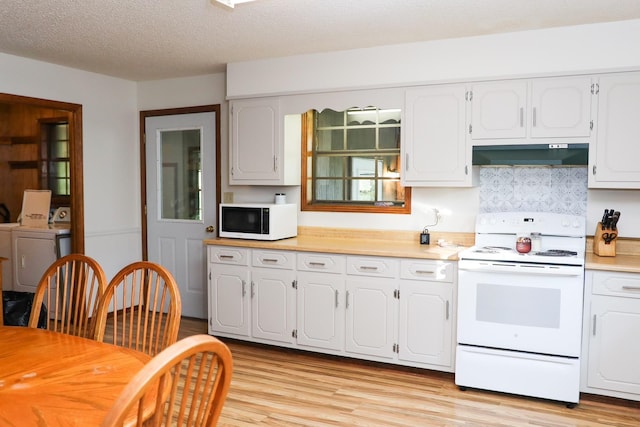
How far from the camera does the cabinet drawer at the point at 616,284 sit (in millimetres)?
3150

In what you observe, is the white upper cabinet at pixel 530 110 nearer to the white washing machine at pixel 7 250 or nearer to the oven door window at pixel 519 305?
the oven door window at pixel 519 305

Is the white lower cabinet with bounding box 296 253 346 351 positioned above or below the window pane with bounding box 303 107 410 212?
below

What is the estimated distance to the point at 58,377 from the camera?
1.66 m

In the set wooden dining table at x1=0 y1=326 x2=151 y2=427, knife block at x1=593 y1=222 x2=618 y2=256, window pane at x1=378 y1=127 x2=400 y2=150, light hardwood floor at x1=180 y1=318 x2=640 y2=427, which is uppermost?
window pane at x1=378 y1=127 x2=400 y2=150

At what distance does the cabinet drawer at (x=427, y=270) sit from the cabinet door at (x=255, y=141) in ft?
4.40

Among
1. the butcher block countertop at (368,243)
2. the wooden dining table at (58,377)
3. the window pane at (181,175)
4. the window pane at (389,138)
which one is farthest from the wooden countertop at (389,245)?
the wooden dining table at (58,377)

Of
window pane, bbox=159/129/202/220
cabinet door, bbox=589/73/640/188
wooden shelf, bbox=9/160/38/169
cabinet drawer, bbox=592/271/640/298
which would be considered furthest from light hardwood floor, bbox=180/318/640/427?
wooden shelf, bbox=9/160/38/169

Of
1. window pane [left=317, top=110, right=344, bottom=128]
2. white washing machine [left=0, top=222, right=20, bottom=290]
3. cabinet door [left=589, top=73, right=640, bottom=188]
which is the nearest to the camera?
cabinet door [left=589, top=73, right=640, bottom=188]

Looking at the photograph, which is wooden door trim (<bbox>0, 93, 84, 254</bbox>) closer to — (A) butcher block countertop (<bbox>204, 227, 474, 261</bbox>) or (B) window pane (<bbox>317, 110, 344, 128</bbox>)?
(A) butcher block countertop (<bbox>204, 227, 474, 261</bbox>)

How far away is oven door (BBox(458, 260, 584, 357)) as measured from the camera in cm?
323

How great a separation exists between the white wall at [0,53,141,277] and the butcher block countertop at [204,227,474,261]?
1.39 metres

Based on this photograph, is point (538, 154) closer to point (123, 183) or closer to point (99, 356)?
point (99, 356)

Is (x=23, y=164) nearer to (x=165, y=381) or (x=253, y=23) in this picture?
(x=253, y=23)

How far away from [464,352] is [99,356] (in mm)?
2346
